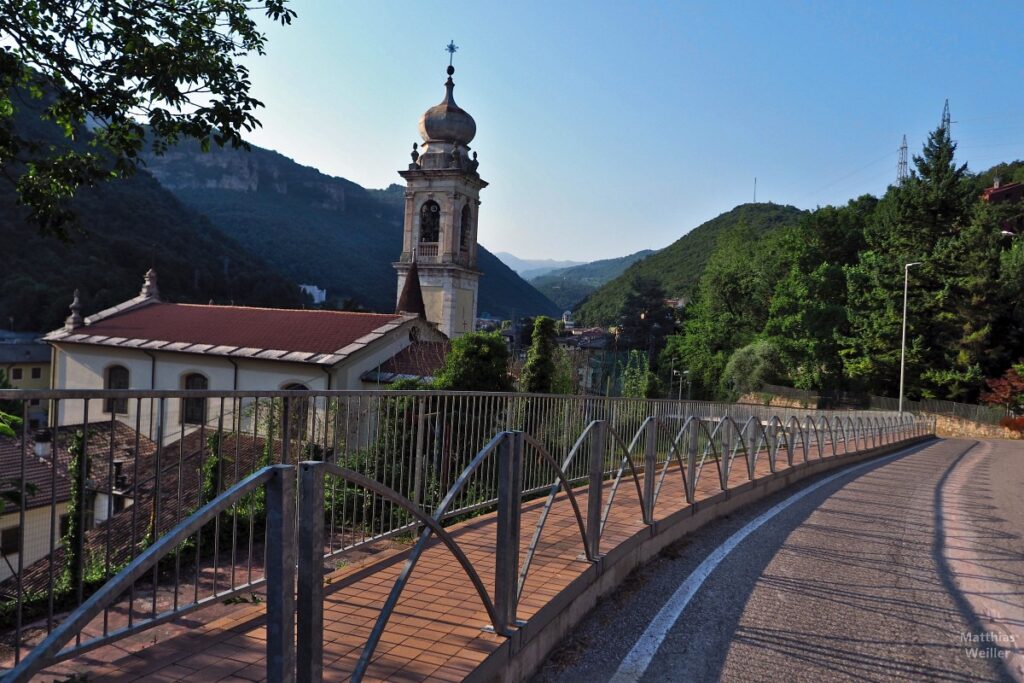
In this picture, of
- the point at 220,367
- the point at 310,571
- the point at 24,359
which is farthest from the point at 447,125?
the point at 310,571

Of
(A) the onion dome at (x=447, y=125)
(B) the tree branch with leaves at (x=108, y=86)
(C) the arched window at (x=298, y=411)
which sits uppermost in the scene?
(A) the onion dome at (x=447, y=125)

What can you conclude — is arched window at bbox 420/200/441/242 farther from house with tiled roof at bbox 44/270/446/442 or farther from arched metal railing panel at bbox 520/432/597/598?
arched metal railing panel at bbox 520/432/597/598

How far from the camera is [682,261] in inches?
5118

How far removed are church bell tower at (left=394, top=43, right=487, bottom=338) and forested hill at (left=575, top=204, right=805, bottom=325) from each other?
76.4m

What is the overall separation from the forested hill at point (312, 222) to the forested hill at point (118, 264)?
61.3 feet

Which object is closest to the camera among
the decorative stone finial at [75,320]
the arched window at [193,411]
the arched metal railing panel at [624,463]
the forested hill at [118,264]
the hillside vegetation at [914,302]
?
the arched window at [193,411]

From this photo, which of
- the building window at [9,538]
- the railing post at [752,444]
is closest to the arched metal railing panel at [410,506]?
the building window at [9,538]

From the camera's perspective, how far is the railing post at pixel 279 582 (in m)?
1.97

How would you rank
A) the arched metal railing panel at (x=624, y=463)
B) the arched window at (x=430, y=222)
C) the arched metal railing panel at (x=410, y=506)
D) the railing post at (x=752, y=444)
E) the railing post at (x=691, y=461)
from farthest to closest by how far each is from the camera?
the arched window at (x=430, y=222), the railing post at (x=752, y=444), the railing post at (x=691, y=461), the arched metal railing panel at (x=624, y=463), the arched metal railing panel at (x=410, y=506)

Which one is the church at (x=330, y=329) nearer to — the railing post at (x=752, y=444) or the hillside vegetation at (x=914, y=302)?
the railing post at (x=752, y=444)

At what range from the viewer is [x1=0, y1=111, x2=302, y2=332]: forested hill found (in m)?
58.2

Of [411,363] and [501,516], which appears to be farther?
[411,363]

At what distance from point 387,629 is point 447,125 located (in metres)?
41.9

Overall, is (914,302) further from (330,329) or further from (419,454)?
(419,454)
